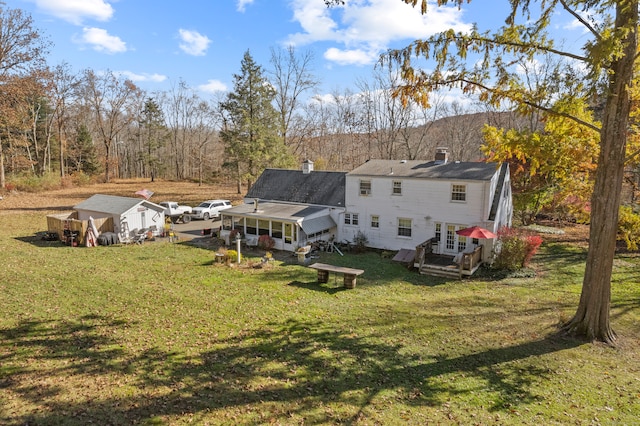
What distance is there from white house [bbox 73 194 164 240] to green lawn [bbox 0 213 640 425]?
18.1 ft

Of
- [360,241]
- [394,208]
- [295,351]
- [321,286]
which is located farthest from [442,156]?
[295,351]

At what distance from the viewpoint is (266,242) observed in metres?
22.8

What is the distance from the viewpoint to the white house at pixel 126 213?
23109 millimetres

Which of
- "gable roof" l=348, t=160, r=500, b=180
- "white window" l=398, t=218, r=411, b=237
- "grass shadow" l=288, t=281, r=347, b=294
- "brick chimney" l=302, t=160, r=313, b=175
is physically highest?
"brick chimney" l=302, t=160, r=313, b=175

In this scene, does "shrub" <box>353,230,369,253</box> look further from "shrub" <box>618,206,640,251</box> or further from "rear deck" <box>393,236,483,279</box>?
"shrub" <box>618,206,640,251</box>

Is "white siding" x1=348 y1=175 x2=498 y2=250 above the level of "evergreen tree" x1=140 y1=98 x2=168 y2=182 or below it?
below

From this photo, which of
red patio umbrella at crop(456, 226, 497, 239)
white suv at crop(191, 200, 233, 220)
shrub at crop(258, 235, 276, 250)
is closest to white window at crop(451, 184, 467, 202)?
red patio umbrella at crop(456, 226, 497, 239)

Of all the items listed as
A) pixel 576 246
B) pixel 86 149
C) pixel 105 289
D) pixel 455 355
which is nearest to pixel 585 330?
pixel 455 355

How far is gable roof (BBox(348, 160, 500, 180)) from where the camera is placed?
20750 millimetres

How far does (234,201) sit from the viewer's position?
131 ft

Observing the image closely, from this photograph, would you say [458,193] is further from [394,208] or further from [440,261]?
[440,261]

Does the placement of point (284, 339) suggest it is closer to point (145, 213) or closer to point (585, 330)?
point (585, 330)

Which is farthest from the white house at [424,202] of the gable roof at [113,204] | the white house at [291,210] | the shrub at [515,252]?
the gable roof at [113,204]

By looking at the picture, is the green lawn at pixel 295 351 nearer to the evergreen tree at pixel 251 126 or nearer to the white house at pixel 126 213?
the white house at pixel 126 213
